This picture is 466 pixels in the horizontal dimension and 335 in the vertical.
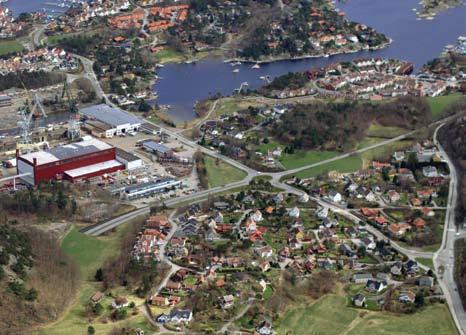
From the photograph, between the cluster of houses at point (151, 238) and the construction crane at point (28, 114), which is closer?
the cluster of houses at point (151, 238)

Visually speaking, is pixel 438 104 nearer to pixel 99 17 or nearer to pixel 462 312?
pixel 462 312

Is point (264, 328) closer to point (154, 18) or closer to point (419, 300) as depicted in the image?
point (419, 300)

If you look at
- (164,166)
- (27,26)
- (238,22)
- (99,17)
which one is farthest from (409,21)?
(164,166)

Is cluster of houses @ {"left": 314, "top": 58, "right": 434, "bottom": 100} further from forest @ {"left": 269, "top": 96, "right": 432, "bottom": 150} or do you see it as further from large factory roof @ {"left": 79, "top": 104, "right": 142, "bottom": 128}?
large factory roof @ {"left": 79, "top": 104, "right": 142, "bottom": 128}

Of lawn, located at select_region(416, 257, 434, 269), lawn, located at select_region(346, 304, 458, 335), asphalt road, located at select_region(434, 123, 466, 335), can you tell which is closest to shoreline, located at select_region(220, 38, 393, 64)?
asphalt road, located at select_region(434, 123, 466, 335)

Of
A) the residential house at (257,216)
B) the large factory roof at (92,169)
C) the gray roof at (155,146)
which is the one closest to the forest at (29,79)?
the gray roof at (155,146)

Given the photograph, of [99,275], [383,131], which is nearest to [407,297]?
[99,275]

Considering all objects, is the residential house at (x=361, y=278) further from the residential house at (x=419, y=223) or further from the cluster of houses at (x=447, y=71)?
the cluster of houses at (x=447, y=71)
